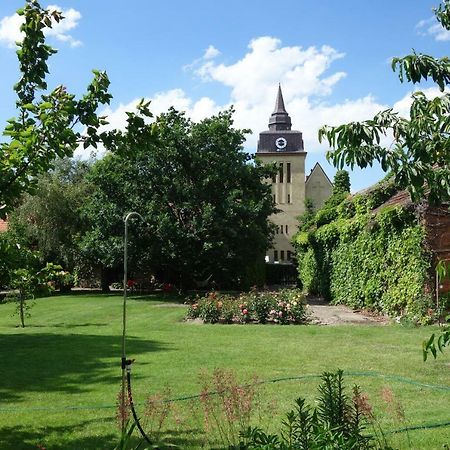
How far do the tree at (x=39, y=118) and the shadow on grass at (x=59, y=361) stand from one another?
438 cm

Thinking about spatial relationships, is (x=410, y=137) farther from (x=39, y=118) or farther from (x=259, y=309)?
(x=259, y=309)

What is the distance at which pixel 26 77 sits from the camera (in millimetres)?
4715

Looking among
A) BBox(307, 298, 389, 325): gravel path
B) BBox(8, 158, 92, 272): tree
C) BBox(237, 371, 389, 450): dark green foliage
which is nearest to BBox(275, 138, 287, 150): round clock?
BBox(8, 158, 92, 272): tree

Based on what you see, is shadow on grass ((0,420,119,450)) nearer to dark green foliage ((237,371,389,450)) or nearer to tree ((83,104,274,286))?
dark green foliage ((237,371,389,450))

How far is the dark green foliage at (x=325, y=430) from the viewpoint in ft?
10.0

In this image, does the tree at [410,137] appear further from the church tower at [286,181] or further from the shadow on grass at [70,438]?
the church tower at [286,181]

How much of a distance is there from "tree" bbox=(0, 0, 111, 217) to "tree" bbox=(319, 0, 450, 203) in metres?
2.10

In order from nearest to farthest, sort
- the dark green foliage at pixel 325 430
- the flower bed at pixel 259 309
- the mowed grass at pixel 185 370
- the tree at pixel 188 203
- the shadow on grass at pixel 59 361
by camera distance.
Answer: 1. the dark green foliage at pixel 325 430
2. the mowed grass at pixel 185 370
3. the shadow on grass at pixel 59 361
4. the flower bed at pixel 259 309
5. the tree at pixel 188 203

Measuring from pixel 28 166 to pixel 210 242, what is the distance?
20.5 metres

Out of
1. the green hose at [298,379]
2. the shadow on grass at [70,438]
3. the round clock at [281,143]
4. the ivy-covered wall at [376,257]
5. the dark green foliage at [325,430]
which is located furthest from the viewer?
the round clock at [281,143]

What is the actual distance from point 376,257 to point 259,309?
431 centimetres

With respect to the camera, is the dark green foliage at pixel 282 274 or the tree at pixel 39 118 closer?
the tree at pixel 39 118

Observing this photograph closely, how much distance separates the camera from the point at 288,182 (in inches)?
2608

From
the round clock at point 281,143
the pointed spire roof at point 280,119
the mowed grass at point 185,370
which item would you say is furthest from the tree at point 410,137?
the pointed spire roof at point 280,119
